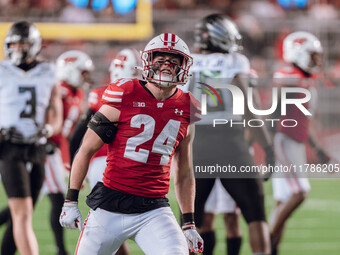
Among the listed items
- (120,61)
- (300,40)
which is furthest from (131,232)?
(300,40)

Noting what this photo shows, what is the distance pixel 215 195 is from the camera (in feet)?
19.4

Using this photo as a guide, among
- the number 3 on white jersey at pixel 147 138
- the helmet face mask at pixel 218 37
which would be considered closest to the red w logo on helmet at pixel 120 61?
the helmet face mask at pixel 218 37

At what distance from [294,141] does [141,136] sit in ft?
10.6

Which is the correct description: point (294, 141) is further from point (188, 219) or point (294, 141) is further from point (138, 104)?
point (138, 104)

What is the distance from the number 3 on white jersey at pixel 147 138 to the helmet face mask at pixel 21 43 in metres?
1.96

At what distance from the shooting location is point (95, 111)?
5.31 m

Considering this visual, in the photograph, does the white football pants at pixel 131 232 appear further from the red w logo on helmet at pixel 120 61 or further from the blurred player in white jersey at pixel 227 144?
the red w logo on helmet at pixel 120 61

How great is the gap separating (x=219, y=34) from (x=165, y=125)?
1639mm

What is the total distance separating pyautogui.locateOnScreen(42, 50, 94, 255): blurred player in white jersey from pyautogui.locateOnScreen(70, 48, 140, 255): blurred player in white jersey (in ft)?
4.70

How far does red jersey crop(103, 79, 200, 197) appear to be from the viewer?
384cm

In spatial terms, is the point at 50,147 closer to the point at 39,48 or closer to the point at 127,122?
the point at 39,48

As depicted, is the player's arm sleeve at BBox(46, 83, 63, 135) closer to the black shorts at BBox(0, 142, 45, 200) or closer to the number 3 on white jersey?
the black shorts at BBox(0, 142, 45, 200)

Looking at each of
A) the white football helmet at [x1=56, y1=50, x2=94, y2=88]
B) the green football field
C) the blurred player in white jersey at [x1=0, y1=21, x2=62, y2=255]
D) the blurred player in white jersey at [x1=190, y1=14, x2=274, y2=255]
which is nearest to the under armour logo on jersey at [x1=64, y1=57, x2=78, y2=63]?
the white football helmet at [x1=56, y1=50, x2=94, y2=88]

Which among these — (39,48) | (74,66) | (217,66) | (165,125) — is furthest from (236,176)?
(74,66)
